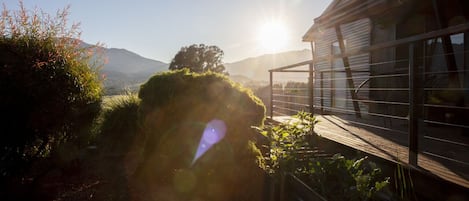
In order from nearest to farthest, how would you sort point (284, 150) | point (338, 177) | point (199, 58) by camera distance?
point (338, 177)
point (284, 150)
point (199, 58)

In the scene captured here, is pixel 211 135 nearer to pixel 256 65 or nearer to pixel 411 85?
pixel 411 85

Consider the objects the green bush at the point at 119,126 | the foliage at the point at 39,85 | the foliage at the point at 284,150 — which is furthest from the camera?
the green bush at the point at 119,126

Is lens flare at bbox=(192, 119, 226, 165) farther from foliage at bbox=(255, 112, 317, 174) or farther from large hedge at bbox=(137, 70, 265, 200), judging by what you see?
foliage at bbox=(255, 112, 317, 174)

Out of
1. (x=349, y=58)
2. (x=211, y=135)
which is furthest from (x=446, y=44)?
(x=349, y=58)

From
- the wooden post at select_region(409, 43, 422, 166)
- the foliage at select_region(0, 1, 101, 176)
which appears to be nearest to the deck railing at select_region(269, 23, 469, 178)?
the wooden post at select_region(409, 43, 422, 166)

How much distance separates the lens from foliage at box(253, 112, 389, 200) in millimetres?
1630

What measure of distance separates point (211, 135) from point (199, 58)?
26041mm

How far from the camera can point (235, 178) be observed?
2.72 m

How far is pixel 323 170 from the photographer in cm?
199

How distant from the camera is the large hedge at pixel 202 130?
8.95 feet

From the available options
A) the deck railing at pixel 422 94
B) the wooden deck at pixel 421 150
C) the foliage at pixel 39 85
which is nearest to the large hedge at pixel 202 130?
the foliage at pixel 39 85

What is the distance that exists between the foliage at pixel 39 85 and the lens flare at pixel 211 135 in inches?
59.3

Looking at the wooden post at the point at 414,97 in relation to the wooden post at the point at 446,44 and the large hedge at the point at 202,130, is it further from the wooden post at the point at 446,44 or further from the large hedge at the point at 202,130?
the wooden post at the point at 446,44

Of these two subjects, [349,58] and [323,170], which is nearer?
[323,170]
